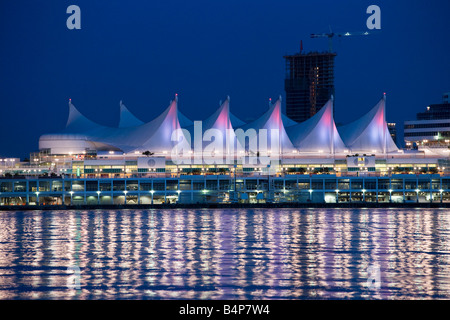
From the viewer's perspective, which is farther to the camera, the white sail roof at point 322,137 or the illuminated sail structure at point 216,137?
the white sail roof at point 322,137

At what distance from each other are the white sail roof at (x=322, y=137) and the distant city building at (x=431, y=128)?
18.5 m

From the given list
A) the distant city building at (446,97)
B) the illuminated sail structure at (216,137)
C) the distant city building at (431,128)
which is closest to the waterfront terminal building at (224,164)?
the illuminated sail structure at (216,137)

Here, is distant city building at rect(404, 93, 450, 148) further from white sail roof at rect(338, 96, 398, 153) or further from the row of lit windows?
white sail roof at rect(338, 96, 398, 153)

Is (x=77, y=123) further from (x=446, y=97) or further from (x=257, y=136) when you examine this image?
(x=446, y=97)

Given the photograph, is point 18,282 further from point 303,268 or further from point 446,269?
point 446,269

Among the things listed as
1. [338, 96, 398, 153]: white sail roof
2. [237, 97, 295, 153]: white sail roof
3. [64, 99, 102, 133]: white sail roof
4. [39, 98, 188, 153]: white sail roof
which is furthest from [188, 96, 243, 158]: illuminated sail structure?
[64, 99, 102, 133]: white sail roof

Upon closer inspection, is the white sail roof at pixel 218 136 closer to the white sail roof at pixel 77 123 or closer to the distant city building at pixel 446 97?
the white sail roof at pixel 77 123

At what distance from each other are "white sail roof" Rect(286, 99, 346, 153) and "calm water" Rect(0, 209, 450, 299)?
53.8m

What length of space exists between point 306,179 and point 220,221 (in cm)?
3733

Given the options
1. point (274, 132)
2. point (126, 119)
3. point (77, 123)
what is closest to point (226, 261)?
point (274, 132)

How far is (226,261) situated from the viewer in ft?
110

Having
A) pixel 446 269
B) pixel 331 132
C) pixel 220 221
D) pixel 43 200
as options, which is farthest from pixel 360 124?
pixel 446 269

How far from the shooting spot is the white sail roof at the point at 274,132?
348 feet

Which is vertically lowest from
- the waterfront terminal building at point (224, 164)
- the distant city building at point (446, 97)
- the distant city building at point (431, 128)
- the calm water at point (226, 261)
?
the calm water at point (226, 261)
